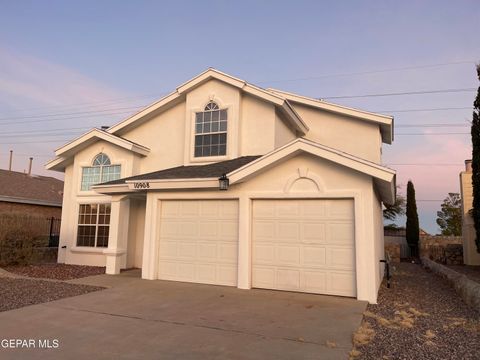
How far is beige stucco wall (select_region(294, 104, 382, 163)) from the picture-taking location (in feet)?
43.3

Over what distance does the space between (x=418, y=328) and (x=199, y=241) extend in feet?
19.3

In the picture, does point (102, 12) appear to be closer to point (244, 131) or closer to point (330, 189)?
point (244, 131)

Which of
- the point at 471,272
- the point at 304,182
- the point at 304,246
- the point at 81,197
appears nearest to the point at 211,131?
the point at 304,182

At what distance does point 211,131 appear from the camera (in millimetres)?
12805

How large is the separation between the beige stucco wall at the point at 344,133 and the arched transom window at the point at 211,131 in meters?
3.28

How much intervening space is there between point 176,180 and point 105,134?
4.92m

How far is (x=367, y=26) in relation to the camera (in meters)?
13.0

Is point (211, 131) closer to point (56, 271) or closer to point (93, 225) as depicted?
point (93, 225)

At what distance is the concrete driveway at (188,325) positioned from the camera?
16.4ft

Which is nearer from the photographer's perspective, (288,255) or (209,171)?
(288,255)

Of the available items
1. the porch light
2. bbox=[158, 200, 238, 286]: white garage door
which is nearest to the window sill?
bbox=[158, 200, 238, 286]: white garage door

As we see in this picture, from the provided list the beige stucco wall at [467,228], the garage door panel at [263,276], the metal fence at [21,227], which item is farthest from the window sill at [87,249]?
the beige stucco wall at [467,228]

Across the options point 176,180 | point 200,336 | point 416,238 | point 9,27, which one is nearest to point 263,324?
point 200,336

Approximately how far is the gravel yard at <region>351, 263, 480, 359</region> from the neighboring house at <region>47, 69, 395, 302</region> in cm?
90
